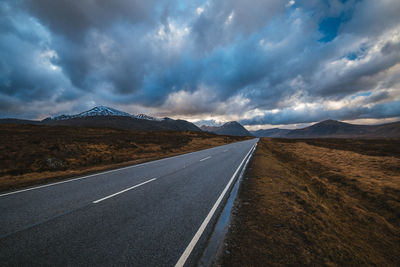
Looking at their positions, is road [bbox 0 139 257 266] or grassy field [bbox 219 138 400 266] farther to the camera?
grassy field [bbox 219 138 400 266]

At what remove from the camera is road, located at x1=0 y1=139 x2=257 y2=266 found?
284 cm

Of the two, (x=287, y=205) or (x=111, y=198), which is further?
(x=111, y=198)

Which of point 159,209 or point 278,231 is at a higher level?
point 159,209

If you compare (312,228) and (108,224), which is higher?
(108,224)

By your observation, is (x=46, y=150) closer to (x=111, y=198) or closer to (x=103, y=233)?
(x=111, y=198)

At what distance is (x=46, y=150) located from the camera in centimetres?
1605

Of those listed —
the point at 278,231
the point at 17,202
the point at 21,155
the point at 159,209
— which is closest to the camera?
the point at 278,231

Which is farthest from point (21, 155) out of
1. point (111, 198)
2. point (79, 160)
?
point (111, 198)

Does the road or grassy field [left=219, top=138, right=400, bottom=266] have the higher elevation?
the road

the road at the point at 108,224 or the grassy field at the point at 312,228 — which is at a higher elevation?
the road at the point at 108,224

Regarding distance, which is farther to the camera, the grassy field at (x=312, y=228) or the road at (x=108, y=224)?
the grassy field at (x=312, y=228)

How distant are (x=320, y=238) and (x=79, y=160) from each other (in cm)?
1714

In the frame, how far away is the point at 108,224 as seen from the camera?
3.90 m

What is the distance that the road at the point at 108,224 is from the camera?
2842mm
